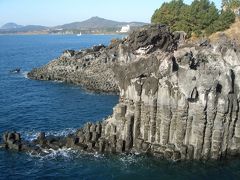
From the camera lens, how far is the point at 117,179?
46.5m

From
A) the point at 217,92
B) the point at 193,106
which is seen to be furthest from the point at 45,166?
the point at 217,92

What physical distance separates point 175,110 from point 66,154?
15.2 m

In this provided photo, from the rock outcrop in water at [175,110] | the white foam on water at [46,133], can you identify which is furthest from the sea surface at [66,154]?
the rock outcrop in water at [175,110]

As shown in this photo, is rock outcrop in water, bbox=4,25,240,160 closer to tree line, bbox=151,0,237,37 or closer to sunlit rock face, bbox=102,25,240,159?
sunlit rock face, bbox=102,25,240,159

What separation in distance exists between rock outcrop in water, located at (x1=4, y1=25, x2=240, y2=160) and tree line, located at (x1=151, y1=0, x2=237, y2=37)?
2658 inches

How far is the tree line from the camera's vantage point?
122 metres

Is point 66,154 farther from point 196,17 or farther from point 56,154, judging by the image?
point 196,17

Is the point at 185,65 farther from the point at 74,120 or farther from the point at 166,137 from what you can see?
the point at 74,120

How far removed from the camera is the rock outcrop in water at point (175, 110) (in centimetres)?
4975

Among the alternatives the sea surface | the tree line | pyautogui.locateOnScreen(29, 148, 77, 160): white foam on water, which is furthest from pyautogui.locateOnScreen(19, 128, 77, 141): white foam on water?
the tree line

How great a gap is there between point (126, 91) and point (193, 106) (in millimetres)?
9576

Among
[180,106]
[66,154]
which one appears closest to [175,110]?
[180,106]

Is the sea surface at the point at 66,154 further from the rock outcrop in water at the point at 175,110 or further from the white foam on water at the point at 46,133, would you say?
the rock outcrop in water at the point at 175,110

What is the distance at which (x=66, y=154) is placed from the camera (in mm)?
53156
